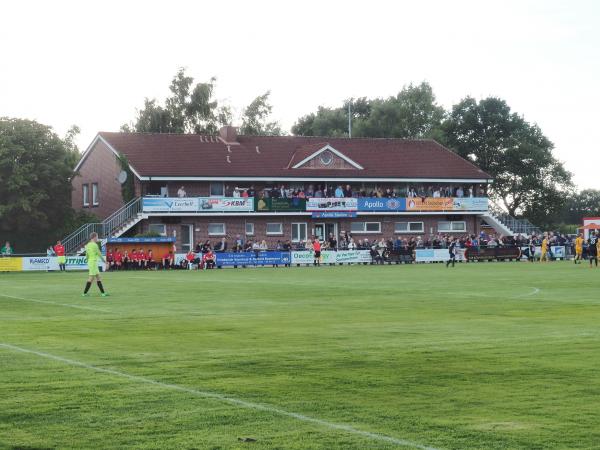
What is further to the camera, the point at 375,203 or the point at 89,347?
the point at 375,203

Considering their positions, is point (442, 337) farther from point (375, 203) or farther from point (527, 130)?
point (527, 130)

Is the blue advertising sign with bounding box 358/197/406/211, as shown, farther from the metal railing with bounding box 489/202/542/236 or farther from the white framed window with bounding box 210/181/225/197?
the white framed window with bounding box 210/181/225/197

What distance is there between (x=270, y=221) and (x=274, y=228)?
0.64 meters

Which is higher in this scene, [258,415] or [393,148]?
[393,148]

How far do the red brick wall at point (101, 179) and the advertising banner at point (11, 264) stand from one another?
17312mm

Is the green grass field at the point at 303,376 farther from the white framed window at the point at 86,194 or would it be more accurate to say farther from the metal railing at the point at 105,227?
the white framed window at the point at 86,194

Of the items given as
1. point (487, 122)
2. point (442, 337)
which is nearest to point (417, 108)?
point (487, 122)

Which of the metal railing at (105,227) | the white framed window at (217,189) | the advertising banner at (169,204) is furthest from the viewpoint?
the white framed window at (217,189)

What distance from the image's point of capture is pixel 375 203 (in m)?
74.2

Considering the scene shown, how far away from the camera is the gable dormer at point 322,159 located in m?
75.4

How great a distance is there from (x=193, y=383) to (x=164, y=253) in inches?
1909

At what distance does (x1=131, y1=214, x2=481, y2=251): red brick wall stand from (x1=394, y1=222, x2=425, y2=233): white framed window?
244 millimetres

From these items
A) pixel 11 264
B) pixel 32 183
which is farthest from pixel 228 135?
pixel 11 264

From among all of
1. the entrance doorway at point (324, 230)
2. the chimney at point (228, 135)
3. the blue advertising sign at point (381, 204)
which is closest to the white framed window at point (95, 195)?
the chimney at point (228, 135)
